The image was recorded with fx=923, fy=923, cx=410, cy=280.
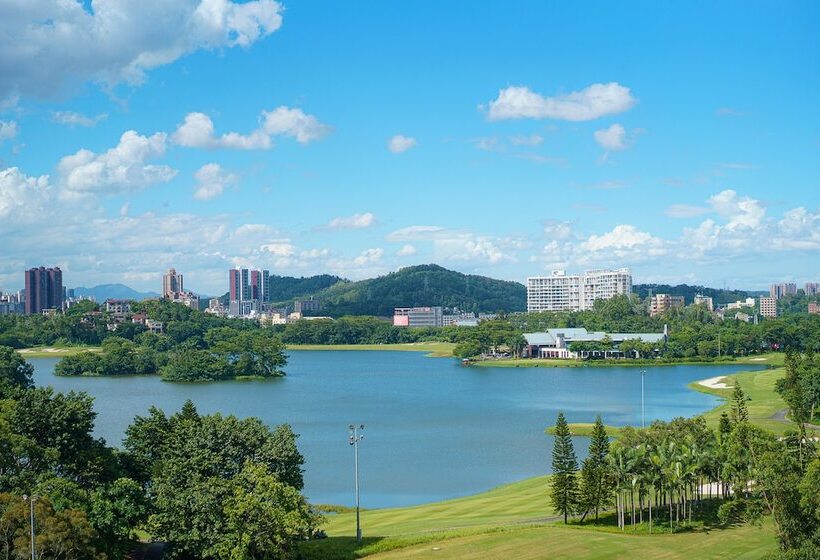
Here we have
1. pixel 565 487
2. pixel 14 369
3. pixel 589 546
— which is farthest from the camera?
pixel 14 369

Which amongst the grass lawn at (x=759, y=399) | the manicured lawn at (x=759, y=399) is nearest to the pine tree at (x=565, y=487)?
the grass lawn at (x=759, y=399)

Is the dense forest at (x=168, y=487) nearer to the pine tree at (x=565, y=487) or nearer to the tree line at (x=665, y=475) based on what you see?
the pine tree at (x=565, y=487)

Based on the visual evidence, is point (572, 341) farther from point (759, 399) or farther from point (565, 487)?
point (565, 487)

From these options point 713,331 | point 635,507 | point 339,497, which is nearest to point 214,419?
point 339,497

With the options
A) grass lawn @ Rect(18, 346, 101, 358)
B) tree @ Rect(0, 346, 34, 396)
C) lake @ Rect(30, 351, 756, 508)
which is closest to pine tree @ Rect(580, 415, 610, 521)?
lake @ Rect(30, 351, 756, 508)

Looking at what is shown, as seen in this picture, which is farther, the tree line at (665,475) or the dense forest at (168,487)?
the tree line at (665,475)

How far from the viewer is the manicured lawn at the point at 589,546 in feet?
85.0

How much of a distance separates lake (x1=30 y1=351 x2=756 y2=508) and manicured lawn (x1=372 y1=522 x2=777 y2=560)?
1159 centimetres

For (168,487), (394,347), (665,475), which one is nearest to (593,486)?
(665,475)

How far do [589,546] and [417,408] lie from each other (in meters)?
44.5

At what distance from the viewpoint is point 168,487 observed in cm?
2730

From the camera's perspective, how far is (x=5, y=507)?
2247cm

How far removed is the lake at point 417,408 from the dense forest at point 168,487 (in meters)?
11.4

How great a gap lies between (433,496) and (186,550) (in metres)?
15.1
